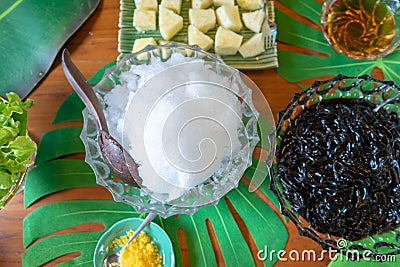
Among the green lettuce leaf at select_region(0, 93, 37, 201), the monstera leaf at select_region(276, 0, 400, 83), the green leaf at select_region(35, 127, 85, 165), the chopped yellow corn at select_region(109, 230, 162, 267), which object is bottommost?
the chopped yellow corn at select_region(109, 230, 162, 267)

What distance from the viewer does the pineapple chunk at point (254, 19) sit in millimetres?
1224

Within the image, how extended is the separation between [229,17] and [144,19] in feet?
0.76

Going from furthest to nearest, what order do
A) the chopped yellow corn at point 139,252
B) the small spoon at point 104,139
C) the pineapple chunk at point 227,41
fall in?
the pineapple chunk at point 227,41 < the chopped yellow corn at point 139,252 < the small spoon at point 104,139

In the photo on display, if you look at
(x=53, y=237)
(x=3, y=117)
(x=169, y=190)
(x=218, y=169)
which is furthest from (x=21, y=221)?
(x=218, y=169)

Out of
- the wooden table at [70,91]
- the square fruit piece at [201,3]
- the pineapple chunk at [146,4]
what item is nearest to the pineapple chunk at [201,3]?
the square fruit piece at [201,3]

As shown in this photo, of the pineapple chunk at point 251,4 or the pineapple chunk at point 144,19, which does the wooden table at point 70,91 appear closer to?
the pineapple chunk at point 144,19

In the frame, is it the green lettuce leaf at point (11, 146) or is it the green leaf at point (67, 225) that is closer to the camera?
the green lettuce leaf at point (11, 146)

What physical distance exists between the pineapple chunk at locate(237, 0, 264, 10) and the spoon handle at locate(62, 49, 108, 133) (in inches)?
19.4

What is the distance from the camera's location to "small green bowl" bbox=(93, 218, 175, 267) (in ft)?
3.68

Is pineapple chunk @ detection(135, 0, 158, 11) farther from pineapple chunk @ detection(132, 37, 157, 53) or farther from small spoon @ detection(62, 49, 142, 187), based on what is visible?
small spoon @ detection(62, 49, 142, 187)

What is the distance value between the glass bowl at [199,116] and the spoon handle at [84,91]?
5 cm

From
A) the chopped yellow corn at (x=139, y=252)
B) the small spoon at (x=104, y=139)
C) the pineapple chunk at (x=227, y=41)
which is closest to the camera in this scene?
the small spoon at (x=104, y=139)

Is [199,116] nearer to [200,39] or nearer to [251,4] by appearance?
[200,39]

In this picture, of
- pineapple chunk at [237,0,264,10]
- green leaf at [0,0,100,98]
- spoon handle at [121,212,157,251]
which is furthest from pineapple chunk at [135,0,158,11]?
spoon handle at [121,212,157,251]
